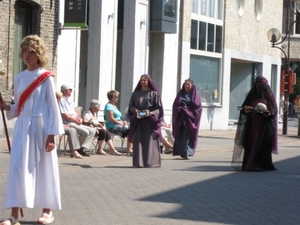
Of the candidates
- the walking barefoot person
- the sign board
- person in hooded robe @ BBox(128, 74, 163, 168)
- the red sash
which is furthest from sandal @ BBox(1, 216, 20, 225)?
the sign board

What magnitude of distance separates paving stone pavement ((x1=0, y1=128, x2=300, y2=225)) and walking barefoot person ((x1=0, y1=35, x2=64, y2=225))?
1.87 feet

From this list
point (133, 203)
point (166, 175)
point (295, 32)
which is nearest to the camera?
point (133, 203)

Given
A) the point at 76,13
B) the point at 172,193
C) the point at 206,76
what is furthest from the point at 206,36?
the point at 172,193

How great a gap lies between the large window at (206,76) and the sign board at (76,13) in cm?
1036

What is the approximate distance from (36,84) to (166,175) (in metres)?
6.61

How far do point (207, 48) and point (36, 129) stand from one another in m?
26.6

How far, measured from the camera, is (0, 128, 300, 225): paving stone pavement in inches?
386

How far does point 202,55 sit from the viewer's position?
113ft

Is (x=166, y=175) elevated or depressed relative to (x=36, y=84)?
depressed

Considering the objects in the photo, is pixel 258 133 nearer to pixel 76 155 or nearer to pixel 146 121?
pixel 146 121

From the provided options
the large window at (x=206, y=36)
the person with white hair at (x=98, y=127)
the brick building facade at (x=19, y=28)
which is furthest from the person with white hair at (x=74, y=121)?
the large window at (x=206, y=36)

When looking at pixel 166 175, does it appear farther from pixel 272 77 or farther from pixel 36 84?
pixel 272 77

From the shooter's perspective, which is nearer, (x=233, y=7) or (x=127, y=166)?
(x=127, y=166)

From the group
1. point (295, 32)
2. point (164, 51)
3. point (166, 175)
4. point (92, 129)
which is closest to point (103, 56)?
point (164, 51)
